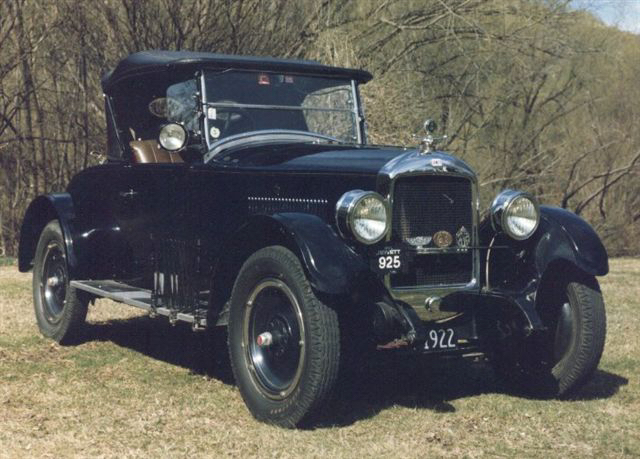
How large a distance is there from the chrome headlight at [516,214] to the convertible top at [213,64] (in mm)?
1825

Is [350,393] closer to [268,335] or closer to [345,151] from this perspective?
[268,335]

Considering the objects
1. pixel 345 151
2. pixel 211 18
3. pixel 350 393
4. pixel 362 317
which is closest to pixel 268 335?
pixel 362 317

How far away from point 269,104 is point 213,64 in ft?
1.50

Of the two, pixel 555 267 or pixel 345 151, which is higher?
pixel 345 151

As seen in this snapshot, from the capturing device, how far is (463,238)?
5680 mm

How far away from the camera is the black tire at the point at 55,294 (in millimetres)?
7480

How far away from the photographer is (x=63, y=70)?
15.8 m

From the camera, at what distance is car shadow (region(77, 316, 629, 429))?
18.1 ft

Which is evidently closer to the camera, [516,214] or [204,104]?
[516,214]

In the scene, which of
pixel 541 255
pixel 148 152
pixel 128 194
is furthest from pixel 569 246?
pixel 148 152

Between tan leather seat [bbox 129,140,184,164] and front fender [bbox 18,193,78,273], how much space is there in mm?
728

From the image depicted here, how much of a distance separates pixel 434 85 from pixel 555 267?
13.1 metres

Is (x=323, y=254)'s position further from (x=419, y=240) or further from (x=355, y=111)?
(x=355, y=111)

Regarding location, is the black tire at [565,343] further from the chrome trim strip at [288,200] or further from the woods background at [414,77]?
the woods background at [414,77]
